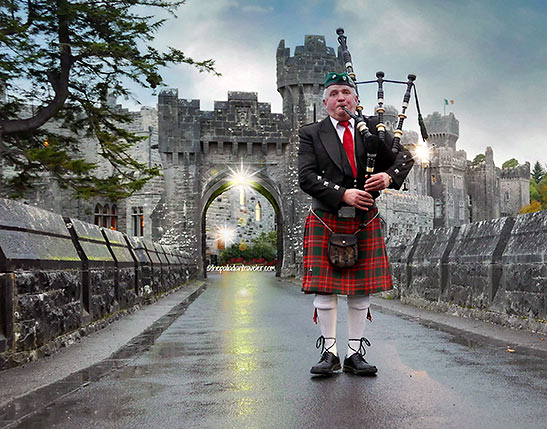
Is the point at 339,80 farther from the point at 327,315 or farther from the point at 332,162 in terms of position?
the point at 327,315

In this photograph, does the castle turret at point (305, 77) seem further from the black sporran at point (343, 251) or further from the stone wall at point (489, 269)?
the black sporran at point (343, 251)

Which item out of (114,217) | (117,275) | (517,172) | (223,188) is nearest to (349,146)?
(117,275)

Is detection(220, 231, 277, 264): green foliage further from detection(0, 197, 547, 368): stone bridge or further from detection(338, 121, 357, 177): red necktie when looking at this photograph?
detection(338, 121, 357, 177): red necktie

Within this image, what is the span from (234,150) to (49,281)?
25.1 metres

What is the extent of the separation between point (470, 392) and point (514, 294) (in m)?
3.10

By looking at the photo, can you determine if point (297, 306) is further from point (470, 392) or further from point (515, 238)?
point (470, 392)

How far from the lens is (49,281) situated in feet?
15.5

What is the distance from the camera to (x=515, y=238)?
20.5ft

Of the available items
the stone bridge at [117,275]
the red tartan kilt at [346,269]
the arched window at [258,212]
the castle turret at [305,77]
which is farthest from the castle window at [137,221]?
the red tartan kilt at [346,269]

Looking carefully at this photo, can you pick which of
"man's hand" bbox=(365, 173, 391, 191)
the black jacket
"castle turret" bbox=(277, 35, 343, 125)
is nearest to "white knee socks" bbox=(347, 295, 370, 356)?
the black jacket

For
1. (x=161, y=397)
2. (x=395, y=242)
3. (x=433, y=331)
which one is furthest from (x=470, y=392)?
(x=395, y=242)

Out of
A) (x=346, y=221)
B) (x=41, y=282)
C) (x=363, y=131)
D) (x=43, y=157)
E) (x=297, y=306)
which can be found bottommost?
(x=297, y=306)

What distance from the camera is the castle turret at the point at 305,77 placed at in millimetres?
29953

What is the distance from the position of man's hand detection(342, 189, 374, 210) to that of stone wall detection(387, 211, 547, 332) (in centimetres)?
241
